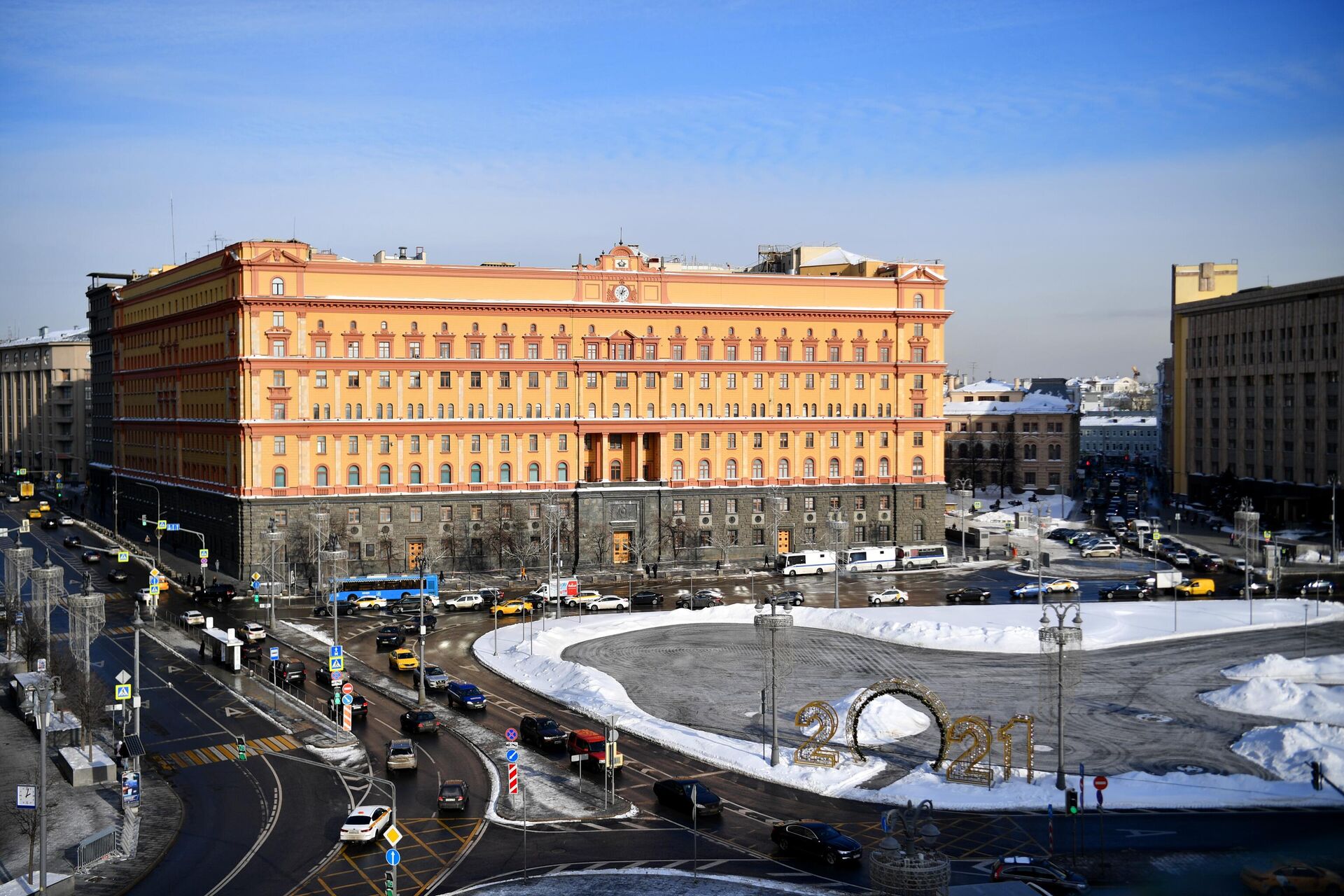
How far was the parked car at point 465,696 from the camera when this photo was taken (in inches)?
2502

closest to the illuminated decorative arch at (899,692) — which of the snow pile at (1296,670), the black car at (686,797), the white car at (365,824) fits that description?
the black car at (686,797)

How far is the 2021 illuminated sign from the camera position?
50.8m

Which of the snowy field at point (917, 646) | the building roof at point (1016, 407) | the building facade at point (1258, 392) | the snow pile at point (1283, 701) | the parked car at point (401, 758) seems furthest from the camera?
the building roof at point (1016, 407)

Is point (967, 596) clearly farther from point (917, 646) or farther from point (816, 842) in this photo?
point (816, 842)

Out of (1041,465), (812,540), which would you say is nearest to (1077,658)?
(812,540)

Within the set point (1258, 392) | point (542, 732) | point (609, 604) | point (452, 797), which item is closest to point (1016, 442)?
point (1258, 392)

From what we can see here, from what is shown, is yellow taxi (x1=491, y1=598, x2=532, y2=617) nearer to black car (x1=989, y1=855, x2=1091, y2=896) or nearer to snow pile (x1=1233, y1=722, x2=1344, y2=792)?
snow pile (x1=1233, y1=722, x2=1344, y2=792)

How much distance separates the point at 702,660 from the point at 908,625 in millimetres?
15188

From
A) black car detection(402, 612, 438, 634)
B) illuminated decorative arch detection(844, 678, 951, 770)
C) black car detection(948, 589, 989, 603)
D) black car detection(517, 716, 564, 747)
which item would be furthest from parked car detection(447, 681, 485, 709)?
black car detection(948, 589, 989, 603)

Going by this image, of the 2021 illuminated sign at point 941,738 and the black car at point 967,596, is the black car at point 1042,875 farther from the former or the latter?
the black car at point 967,596

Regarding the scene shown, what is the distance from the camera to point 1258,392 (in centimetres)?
14075

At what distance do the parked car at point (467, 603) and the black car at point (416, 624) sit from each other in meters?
4.09

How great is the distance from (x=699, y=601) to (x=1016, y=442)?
103 meters

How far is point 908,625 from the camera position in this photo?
82062 mm
